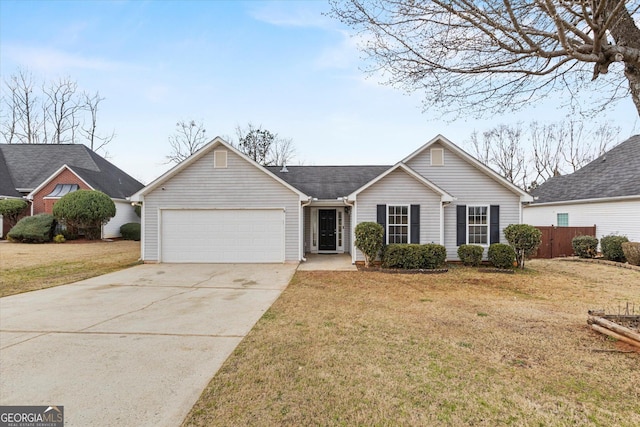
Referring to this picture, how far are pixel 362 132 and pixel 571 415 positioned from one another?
56.5 ft

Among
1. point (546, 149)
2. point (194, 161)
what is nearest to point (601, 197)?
point (194, 161)

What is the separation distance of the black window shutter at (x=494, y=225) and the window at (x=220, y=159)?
34.8ft

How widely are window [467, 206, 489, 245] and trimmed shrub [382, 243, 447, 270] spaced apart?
200 centimetres

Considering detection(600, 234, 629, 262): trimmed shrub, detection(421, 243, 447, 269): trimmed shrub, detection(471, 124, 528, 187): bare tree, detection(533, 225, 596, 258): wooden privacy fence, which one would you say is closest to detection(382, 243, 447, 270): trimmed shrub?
detection(421, 243, 447, 269): trimmed shrub

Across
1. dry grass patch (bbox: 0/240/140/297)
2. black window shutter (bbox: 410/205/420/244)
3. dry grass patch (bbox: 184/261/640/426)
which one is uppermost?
black window shutter (bbox: 410/205/420/244)

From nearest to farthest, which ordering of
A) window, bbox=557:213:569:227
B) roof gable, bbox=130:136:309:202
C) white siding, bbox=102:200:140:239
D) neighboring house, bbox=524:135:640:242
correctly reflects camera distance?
roof gable, bbox=130:136:309:202, neighboring house, bbox=524:135:640:242, window, bbox=557:213:569:227, white siding, bbox=102:200:140:239

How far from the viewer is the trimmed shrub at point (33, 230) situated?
18.1 m

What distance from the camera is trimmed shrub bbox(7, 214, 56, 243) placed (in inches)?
711

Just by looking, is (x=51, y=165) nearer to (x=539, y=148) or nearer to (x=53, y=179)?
(x=53, y=179)

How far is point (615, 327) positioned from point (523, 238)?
6.90 meters

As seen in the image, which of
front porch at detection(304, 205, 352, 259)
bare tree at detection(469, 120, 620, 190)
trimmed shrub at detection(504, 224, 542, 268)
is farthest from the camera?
bare tree at detection(469, 120, 620, 190)

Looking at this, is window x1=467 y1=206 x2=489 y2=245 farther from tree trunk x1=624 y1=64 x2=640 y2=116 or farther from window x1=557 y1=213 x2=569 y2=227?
window x1=557 y1=213 x2=569 y2=227

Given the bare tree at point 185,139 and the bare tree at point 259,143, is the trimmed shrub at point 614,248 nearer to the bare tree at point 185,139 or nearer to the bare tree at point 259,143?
the bare tree at point 259,143

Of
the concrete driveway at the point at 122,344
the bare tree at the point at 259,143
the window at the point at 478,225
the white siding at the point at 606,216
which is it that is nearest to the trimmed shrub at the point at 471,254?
the window at the point at 478,225
